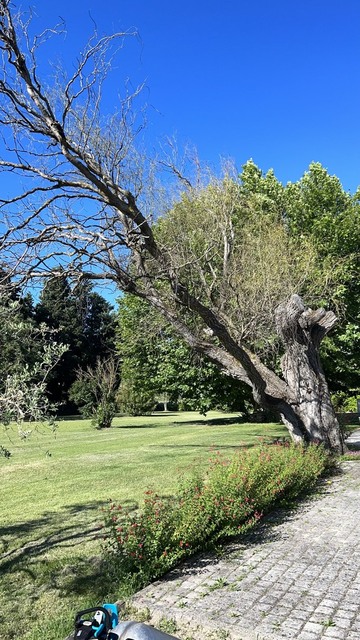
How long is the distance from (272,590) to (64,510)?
4333 mm

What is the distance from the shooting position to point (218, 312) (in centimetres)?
1330

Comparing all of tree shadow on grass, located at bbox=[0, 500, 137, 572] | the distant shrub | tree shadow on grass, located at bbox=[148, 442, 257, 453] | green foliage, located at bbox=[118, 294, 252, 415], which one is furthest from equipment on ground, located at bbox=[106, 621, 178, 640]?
the distant shrub

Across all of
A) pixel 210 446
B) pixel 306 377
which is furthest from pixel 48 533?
pixel 210 446

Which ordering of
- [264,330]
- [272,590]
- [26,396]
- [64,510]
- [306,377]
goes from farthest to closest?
1. [264,330]
2. [306,377]
3. [64,510]
4. [272,590]
5. [26,396]

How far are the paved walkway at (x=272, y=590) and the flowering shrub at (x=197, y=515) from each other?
0.74 ft

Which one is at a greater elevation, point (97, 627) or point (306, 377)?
point (306, 377)

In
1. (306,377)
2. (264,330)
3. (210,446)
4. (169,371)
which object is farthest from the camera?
(169,371)

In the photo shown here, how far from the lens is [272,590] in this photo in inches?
188

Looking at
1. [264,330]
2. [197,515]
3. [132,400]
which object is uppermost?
[264,330]

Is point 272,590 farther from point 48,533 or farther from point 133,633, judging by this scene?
point 48,533

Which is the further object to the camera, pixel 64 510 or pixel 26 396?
pixel 64 510

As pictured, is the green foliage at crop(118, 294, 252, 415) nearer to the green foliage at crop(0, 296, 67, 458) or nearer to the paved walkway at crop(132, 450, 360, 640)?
the paved walkway at crop(132, 450, 360, 640)

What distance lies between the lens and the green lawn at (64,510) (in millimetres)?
4562

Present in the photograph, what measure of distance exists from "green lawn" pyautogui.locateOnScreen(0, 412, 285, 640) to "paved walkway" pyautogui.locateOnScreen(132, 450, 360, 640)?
2.40ft
